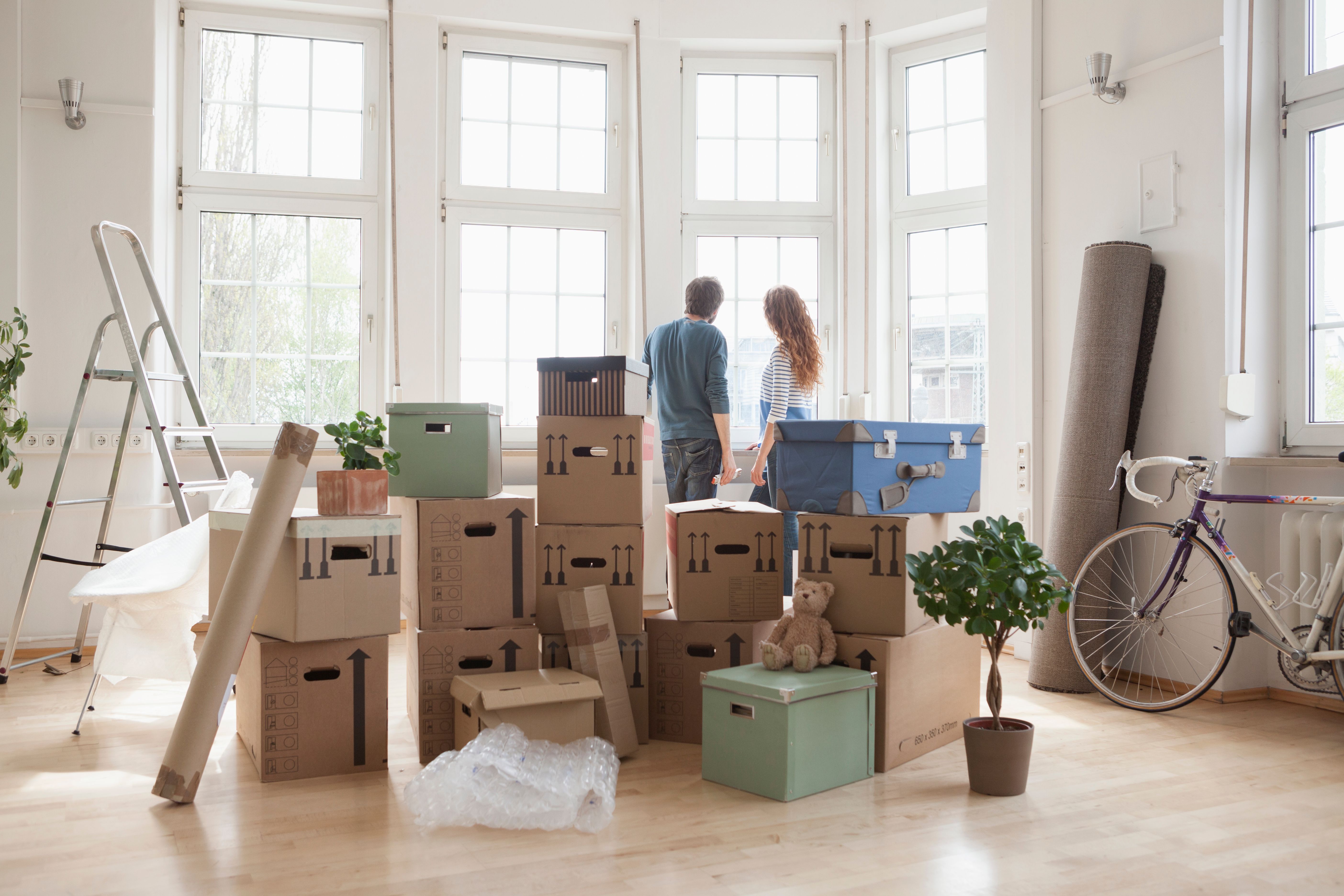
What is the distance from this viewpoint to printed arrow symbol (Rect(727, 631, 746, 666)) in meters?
2.72

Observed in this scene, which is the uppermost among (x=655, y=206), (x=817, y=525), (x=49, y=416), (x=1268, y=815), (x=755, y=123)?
(x=755, y=123)

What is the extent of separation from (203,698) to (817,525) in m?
1.60

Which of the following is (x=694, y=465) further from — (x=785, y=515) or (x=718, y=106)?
(x=718, y=106)

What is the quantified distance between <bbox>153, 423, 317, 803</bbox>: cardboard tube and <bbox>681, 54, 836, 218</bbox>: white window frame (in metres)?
2.60

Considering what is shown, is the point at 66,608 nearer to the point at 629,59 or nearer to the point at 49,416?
the point at 49,416

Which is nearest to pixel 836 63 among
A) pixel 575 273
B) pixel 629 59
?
pixel 629 59

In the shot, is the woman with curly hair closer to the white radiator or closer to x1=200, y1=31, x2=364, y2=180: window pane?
the white radiator

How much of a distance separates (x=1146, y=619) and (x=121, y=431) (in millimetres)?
3746

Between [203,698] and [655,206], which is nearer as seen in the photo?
[203,698]

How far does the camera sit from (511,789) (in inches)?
83.1

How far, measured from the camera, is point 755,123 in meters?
4.57

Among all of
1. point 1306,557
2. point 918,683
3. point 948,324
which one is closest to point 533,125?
point 948,324

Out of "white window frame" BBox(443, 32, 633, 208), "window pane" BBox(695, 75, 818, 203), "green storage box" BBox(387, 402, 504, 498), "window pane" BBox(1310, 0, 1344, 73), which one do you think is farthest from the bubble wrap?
"window pane" BBox(695, 75, 818, 203)

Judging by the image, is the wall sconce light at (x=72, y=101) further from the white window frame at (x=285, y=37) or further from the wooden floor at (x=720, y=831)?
the wooden floor at (x=720, y=831)
